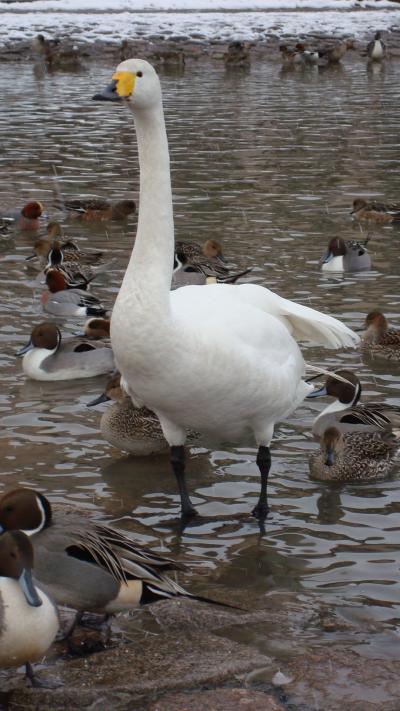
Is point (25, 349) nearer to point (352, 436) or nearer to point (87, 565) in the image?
point (352, 436)

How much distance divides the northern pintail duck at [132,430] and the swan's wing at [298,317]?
129 centimetres

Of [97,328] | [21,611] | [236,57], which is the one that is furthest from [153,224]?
[236,57]

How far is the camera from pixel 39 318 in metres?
11.2

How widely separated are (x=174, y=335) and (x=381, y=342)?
13.3 feet

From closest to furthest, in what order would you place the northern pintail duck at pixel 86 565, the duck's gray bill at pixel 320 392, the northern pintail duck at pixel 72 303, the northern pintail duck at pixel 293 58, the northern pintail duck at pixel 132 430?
the northern pintail duck at pixel 86 565 → the northern pintail duck at pixel 132 430 → the duck's gray bill at pixel 320 392 → the northern pintail duck at pixel 72 303 → the northern pintail duck at pixel 293 58

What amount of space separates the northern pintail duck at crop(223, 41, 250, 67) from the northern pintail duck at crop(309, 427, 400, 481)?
32173mm

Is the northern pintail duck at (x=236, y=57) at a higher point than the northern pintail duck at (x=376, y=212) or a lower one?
higher

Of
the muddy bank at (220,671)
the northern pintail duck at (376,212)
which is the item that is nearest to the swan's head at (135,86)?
the muddy bank at (220,671)

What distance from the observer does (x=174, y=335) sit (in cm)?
610

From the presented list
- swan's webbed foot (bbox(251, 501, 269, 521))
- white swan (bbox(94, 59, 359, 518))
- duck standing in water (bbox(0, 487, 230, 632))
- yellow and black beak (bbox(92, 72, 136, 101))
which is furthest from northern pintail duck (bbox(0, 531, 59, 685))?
yellow and black beak (bbox(92, 72, 136, 101))

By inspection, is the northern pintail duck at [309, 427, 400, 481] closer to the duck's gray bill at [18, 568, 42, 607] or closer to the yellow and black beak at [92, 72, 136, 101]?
the yellow and black beak at [92, 72, 136, 101]

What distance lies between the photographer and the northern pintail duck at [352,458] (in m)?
7.44

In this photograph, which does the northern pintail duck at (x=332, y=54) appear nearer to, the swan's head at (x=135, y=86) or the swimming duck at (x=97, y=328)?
the swimming duck at (x=97, y=328)

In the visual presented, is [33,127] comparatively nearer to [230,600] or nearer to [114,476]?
[114,476]
